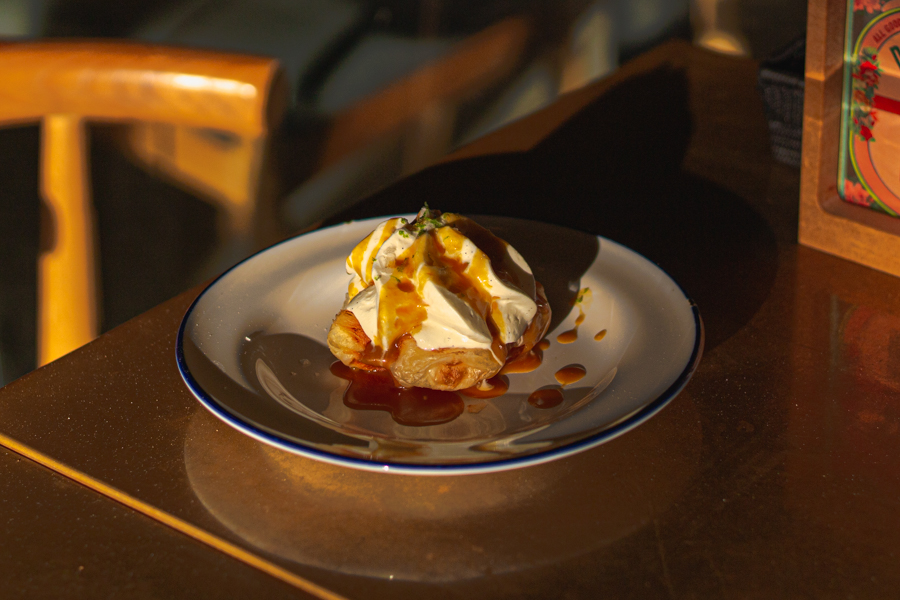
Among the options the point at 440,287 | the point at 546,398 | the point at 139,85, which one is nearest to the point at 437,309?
the point at 440,287

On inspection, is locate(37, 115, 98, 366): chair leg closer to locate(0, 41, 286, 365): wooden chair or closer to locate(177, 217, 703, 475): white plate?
locate(0, 41, 286, 365): wooden chair

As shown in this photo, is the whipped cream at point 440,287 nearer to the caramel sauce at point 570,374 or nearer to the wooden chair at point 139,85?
the caramel sauce at point 570,374

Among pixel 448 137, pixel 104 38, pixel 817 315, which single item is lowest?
pixel 448 137

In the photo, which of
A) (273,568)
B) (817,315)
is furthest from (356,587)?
(817,315)

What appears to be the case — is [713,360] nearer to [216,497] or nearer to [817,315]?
[817,315]

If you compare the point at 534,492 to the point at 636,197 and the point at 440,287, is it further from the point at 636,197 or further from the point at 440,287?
the point at 636,197

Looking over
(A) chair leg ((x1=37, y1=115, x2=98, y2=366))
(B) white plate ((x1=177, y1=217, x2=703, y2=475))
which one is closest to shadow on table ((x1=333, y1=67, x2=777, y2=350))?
(B) white plate ((x1=177, y1=217, x2=703, y2=475))
